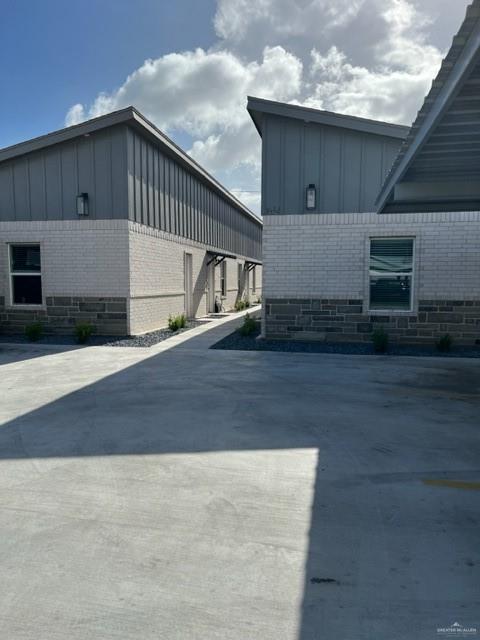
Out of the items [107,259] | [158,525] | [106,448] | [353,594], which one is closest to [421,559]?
[353,594]

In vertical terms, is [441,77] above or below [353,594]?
above

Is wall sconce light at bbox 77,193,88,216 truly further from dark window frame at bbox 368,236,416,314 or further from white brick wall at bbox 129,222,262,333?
dark window frame at bbox 368,236,416,314

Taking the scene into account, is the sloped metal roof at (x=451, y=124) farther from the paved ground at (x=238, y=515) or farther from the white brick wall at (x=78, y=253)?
the white brick wall at (x=78, y=253)

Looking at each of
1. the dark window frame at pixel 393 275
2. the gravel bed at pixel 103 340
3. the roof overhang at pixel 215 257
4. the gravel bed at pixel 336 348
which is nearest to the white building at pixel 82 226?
the gravel bed at pixel 103 340

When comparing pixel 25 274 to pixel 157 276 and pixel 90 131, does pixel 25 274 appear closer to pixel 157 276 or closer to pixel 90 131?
pixel 157 276

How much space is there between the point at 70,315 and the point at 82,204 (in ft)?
10.1

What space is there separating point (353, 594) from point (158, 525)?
4.55 feet

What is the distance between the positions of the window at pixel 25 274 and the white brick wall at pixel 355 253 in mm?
6569

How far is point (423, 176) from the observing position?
273 inches

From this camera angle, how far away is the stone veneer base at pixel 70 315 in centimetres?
1228

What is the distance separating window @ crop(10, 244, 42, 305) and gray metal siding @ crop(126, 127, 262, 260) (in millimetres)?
3139

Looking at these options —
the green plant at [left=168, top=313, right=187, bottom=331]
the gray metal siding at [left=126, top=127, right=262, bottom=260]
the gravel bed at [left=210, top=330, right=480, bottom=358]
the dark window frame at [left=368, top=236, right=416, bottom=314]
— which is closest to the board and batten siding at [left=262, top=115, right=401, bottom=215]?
the dark window frame at [left=368, top=236, right=416, bottom=314]

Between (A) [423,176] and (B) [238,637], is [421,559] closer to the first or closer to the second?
(B) [238,637]

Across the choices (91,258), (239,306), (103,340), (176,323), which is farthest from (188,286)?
(239,306)
